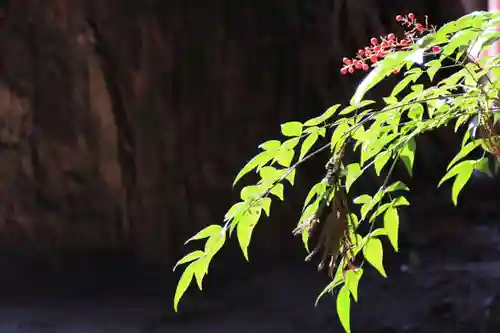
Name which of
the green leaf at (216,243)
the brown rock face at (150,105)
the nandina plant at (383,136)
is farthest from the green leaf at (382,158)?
the brown rock face at (150,105)

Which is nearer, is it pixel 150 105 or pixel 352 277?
pixel 352 277

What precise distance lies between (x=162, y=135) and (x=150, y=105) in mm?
104

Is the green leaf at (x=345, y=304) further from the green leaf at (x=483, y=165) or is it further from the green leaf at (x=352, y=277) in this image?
the green leaf at (x=483, y=165)

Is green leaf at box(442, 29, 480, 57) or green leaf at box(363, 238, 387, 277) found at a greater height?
green leaf at box(442, 29, 480, 57)

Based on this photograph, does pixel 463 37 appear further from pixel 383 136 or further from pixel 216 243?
pixel 216 243

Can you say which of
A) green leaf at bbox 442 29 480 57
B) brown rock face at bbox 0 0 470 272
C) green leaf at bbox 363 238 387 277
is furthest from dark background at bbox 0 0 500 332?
green leaf at bbox 442 29 480 57

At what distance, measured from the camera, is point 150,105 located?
2129mm

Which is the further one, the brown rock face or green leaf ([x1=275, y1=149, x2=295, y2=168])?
the brown rock face

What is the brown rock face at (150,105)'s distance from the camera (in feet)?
6.75

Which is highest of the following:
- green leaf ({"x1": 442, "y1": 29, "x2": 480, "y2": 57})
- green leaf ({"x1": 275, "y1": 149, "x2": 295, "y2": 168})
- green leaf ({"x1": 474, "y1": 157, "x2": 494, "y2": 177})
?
green leaf ({"x1": 442, "y1": 29, "x2": 480, "y2": 57})

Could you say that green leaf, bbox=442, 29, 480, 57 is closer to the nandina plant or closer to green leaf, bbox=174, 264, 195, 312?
the nandina plant

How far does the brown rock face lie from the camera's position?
2057mm

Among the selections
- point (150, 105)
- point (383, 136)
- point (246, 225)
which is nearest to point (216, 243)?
point (246, 225)

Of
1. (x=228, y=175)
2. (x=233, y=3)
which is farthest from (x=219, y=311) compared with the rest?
(x=233, y=3)
